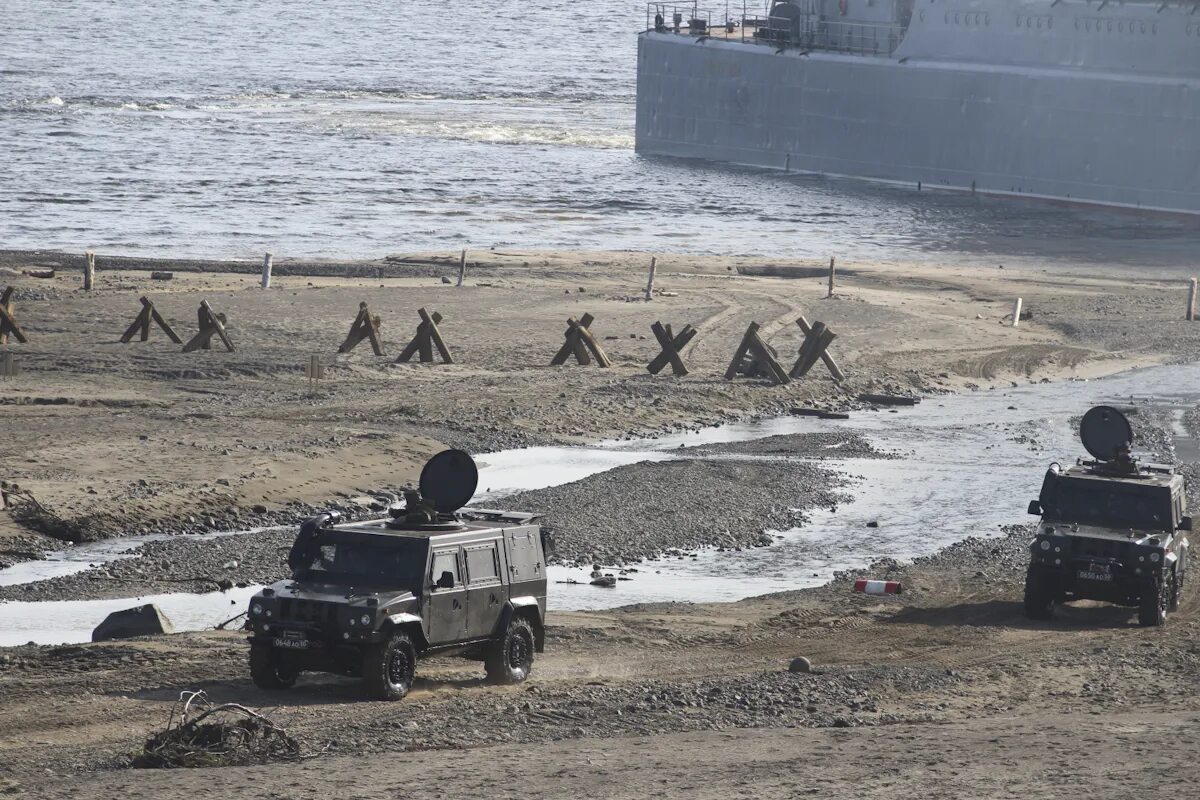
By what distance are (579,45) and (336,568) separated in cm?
18807

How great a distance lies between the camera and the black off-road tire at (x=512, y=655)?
15242mm

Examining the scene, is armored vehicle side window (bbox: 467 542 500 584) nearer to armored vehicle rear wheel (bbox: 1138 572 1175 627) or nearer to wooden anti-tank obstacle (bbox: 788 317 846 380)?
armored vehicle rear wheel (bbox: 1138 572 1175 627)

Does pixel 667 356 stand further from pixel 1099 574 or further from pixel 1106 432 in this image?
pixel 1099 574

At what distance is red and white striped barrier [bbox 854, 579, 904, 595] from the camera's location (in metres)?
20.5

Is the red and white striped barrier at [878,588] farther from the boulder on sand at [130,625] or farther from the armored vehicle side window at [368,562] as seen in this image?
the boulder on sand at [130,625]

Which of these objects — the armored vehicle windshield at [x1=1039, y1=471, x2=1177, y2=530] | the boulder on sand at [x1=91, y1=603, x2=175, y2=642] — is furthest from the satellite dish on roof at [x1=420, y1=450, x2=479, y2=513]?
the armored vehicle windshield at [x1=1039, y1=471, x2=1177, y2=530]

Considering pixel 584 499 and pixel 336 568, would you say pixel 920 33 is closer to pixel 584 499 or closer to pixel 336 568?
pixel 584 499

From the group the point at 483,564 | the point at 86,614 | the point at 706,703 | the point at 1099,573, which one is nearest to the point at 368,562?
the point at 483,564

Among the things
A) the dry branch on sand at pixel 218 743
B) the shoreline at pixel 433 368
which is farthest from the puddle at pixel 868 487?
the dry branch on sand at pixel 218 743

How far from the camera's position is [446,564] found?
1469 centimetres

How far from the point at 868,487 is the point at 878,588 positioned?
22.0 ft

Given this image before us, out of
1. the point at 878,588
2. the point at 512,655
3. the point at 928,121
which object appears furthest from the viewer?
the point at 928,121

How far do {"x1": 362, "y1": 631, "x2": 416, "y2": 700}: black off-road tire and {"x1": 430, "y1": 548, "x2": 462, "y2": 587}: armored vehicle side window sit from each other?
0.60 m

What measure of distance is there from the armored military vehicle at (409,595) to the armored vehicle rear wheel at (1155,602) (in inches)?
257
